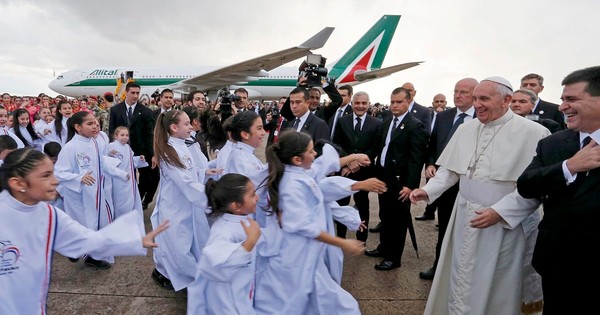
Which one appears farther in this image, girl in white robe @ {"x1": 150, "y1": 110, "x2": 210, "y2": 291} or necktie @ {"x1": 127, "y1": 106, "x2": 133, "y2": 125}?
necktie @ {"x1": 127, "y1": 106, "x2": 133, "y2": 125}

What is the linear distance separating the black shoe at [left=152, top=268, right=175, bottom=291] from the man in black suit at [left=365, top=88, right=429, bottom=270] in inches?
84.8

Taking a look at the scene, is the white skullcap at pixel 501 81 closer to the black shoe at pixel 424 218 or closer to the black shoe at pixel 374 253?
the black shoe at pixel 374 253

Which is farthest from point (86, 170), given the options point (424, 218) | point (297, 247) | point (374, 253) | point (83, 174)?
point (424, 218)

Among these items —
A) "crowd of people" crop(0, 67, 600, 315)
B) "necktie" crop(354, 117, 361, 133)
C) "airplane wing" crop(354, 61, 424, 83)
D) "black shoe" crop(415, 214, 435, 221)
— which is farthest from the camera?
"airplane wing" crop(354, 61, 424, 83)

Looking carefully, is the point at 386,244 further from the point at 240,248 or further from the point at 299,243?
the point at 240,248

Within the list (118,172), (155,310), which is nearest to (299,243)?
(155,310)

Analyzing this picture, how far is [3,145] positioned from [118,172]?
3.38ft

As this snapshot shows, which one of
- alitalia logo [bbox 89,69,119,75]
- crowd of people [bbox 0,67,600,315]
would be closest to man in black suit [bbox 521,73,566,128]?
crowd of people [bbox 0,67,600,315]

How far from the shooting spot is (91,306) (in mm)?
3166

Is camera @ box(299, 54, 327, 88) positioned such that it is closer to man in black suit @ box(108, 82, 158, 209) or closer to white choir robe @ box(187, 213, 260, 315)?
white choir robe @ box(187, 213, 260, 315)

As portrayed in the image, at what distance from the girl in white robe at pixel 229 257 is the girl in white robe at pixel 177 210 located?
Answer: 890mm

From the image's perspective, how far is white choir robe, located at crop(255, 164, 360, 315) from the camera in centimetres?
234

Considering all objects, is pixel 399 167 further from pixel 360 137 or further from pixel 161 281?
pixel 161 281

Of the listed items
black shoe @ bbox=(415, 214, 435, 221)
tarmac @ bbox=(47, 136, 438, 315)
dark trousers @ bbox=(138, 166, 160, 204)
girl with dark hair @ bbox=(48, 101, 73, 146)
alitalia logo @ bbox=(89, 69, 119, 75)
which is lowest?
tarmac @ bbox=(47, 136, 438, 315)
